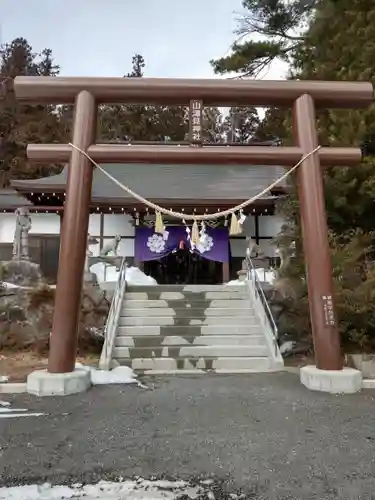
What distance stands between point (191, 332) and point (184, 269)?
25.7 ft

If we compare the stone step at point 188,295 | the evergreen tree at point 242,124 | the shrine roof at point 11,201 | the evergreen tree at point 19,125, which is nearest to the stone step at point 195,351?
the stone step at point 188,295

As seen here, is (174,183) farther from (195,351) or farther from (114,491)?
(114,491)

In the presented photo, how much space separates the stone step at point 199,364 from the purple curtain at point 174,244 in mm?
7122

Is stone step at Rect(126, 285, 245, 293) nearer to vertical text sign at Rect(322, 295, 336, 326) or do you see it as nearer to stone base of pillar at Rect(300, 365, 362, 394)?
vertical text sign at Rect(322, 295, 336, 326)

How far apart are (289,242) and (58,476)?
7.45 meters

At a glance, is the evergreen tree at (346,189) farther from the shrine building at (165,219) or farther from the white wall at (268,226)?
the white wall at (268,226)

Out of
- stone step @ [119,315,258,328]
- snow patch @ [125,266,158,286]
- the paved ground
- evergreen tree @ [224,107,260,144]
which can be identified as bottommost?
the paved ground

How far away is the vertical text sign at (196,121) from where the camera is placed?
21.8ft

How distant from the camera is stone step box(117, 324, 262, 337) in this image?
8469mm

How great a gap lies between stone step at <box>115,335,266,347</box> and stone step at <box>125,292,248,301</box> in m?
1.47

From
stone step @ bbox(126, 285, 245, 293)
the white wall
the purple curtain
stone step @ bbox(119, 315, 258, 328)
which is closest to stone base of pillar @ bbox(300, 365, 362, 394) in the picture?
stone step @ bbox(119, 315, 258, 328)

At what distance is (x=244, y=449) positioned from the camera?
12.2ft

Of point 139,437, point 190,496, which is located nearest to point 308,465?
point 190,496

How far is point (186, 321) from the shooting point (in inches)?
351
